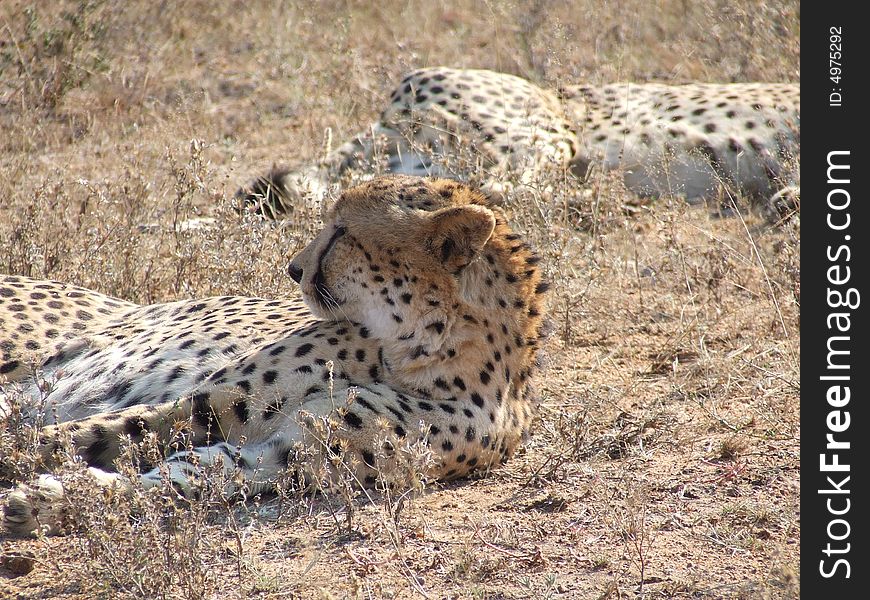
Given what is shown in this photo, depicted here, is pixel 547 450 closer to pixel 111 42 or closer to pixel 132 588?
pixel 132 588

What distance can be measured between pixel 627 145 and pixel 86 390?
391 centimetres

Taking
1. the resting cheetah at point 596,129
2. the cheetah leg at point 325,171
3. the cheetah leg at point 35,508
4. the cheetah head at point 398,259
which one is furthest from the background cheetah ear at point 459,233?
the resting cheetah at point 596,129

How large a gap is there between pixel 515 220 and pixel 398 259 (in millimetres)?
1830

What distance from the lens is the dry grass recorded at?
307 cm

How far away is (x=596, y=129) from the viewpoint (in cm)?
710

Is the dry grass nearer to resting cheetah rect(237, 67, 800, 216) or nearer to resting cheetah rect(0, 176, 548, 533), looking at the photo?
resting cheetah rect(0, 176, 548, 533)

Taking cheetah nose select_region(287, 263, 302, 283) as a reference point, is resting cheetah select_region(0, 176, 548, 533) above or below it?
below

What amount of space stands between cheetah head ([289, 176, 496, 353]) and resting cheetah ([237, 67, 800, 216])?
2403 millimetres

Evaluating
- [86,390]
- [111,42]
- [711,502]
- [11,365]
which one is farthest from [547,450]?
[111,42]

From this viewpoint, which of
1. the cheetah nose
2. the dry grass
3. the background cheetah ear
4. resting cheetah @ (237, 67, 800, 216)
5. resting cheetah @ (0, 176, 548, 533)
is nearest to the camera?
the dry grass

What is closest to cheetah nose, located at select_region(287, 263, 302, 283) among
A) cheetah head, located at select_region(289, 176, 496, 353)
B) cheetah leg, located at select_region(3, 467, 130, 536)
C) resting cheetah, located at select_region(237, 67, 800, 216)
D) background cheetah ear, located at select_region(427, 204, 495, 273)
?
cheetah head, located at select_region(289, 176, 496, 353)

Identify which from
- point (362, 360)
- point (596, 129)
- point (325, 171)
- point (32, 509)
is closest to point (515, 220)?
point (325, 171)

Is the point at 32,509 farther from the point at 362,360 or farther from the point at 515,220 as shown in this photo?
the point at 515,220

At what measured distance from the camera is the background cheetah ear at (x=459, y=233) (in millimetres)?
3664
